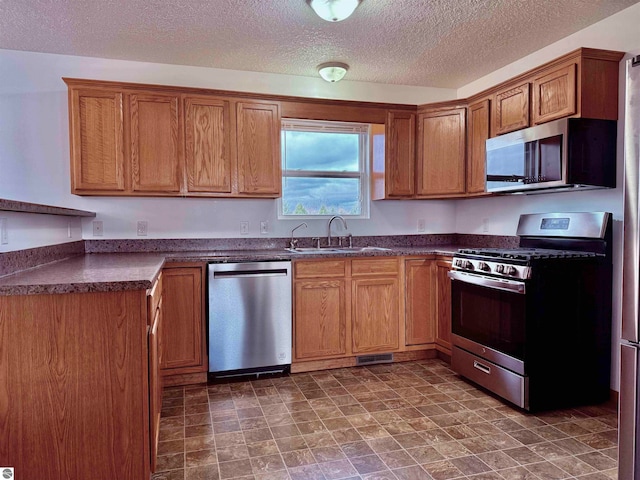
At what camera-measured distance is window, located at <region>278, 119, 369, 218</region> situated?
157 inches

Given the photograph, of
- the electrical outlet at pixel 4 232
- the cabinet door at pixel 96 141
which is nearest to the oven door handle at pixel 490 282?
the cabinet door at pixel 96 141

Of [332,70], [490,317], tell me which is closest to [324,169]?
[332,70]

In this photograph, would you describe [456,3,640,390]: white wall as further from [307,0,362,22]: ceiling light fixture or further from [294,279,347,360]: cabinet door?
[307,0,362,22]: ceiling light fixture

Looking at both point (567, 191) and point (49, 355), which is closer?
point (49, 355)

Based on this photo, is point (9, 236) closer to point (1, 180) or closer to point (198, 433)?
point (198, 433)

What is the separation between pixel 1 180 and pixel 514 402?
154 inches

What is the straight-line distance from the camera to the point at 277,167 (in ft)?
11.6

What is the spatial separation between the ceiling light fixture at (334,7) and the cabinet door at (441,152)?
168 centimetres

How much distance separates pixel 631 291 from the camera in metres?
1.60

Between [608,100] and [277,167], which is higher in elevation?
[608,100]

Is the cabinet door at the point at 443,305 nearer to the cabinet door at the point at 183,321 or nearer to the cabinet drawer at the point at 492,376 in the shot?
the cabinet drawer at the point at 492,376

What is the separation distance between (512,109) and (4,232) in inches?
128

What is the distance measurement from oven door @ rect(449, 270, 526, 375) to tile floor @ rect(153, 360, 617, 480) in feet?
1.02

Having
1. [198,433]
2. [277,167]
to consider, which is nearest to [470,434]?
[198,433]
